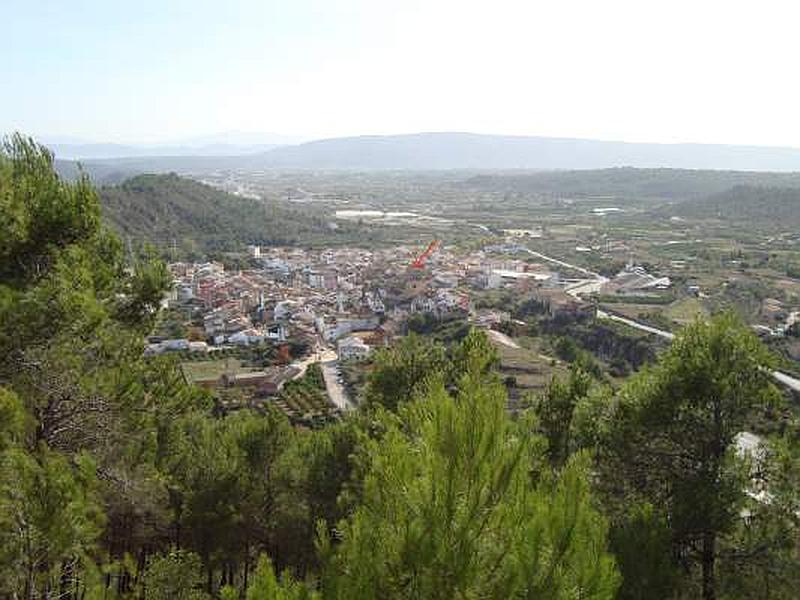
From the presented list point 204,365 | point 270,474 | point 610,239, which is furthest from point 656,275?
point 270,474

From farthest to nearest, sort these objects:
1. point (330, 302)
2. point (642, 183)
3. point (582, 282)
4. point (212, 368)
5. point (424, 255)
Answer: point (642, 183) < point (424, 255) < point (582, 282) < point (330, 302) < point (212, 368)

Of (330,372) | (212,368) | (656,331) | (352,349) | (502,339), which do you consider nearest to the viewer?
(330,372)

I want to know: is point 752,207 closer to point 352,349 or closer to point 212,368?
point 352,349

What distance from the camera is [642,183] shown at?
404ft

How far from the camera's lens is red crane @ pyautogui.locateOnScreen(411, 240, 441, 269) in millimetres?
53925

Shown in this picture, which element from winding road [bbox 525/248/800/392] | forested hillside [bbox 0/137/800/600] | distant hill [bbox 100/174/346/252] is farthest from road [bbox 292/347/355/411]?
distant hill [bbox 100/174/346/252]

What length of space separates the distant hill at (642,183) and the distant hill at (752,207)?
41.6ft

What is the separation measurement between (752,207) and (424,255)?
45.5 meters

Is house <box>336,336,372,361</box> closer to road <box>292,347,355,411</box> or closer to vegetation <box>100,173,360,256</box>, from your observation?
road <box>292,347,355,411</box>

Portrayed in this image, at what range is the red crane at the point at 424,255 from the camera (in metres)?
53.9

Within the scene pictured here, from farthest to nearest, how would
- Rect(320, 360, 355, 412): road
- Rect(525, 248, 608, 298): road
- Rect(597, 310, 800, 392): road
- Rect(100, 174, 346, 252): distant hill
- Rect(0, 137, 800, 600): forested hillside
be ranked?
Rect(100, 174, 346, 252): distant hill
Rect(525, 248, 608, 298): road
Rect(320, 360, 355, 412): road
Rect(597, 310, 800, 392): road
Rect(0, 137, 800, 600): forested hillside

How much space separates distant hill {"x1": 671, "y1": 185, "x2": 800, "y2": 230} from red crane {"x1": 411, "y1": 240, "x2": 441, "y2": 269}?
117 ft

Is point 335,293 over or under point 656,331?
under

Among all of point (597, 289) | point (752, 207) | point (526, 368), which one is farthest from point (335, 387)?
point (752, 207)
